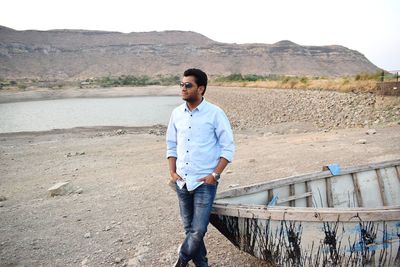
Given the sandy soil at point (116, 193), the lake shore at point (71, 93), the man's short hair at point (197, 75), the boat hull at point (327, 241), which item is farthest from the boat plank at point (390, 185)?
the lake shore at point (71, 93)

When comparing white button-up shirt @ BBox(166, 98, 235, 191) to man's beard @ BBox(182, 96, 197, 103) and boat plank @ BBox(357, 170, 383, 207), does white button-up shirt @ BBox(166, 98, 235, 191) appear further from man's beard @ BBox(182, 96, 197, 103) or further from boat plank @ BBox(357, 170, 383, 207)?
boat plank @ BBox(357, 170, 383, 207)

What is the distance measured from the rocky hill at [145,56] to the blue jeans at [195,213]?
104 m

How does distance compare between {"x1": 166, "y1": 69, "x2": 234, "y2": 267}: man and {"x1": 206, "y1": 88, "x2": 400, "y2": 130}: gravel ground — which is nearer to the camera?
{"x1": 166, "y1": 69, "x2": 234, "y2": 267}: man

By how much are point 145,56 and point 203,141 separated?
128033 mm

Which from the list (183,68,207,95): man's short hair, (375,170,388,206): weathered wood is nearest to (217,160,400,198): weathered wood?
(375,170,388,206): weathered wood

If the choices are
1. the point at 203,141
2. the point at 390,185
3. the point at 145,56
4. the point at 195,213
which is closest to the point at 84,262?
the point at 195,213

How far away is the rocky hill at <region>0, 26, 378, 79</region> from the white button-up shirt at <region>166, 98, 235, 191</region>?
341ft

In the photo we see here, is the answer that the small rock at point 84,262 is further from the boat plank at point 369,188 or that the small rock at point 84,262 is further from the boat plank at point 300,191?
the boat plank at point 369,188

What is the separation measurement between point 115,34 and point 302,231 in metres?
157

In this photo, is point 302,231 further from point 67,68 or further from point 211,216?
point 67,68

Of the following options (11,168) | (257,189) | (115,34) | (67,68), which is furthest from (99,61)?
(257,189)

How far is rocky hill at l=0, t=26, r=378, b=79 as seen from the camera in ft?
356

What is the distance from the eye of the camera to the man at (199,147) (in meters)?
3.03

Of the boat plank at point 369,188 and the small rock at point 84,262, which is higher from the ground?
the boat plank at point 369,188
